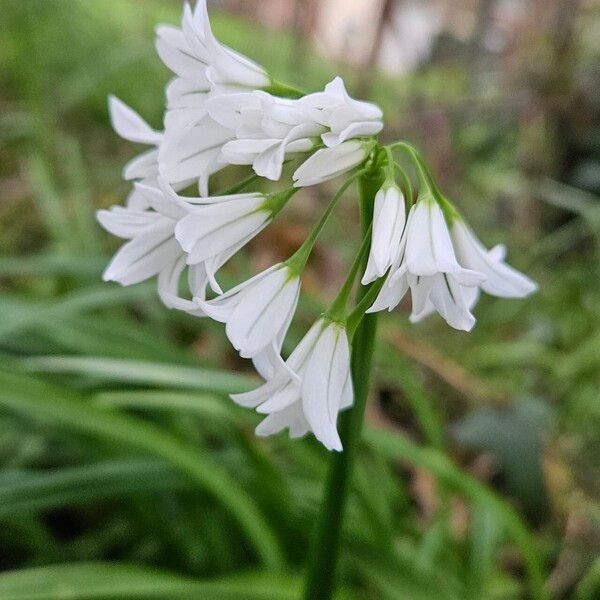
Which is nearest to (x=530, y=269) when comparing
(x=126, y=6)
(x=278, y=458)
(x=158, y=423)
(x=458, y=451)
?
(x=458, y=451)

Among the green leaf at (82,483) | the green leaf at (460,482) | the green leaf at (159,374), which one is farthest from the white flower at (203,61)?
the green leaf at (460,482)

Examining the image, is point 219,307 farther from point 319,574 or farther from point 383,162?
point 319,574

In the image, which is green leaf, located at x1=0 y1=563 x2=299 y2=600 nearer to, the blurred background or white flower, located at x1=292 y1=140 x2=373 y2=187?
the blurred background

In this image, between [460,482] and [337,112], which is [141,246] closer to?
[337,112]

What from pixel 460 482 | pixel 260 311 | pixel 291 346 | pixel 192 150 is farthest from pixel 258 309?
pixel 291 346

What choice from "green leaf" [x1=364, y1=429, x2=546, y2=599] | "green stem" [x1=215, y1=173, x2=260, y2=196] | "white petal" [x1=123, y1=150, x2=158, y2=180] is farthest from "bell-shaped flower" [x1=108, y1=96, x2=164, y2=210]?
"green leaf" [x1=364, y1=429, x2=546, y2=599]
